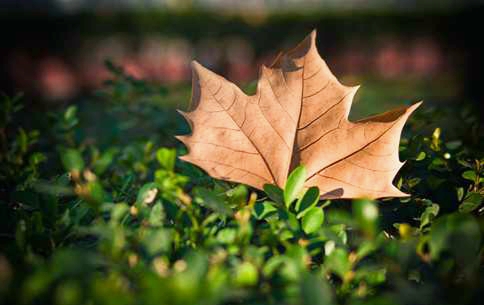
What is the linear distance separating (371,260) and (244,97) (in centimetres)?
39

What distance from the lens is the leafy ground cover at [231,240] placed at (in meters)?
0.68

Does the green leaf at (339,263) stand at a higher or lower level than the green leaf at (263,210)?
higher

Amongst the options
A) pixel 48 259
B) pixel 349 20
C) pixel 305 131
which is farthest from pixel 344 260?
pixel 349 20

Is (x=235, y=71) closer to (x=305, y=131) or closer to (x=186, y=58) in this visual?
(x=186, y=58)

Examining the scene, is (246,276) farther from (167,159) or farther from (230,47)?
(230,47)

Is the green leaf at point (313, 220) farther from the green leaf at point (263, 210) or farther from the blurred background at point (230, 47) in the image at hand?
the blurred background at point (230, 47)

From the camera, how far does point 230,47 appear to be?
1109 centimetres

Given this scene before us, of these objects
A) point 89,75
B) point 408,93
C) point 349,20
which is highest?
point 349,20

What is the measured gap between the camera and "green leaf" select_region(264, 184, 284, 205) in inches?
39.8

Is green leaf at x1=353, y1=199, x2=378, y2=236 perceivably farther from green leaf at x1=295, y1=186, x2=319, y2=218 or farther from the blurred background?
the blurred background

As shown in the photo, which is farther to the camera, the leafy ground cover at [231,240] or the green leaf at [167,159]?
the green leaf at [167,159]

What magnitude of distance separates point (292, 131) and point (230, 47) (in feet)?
33.4

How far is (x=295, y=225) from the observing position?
93 centimetres

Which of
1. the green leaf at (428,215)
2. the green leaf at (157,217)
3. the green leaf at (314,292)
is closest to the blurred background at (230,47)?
the green leaf at (428,215)
